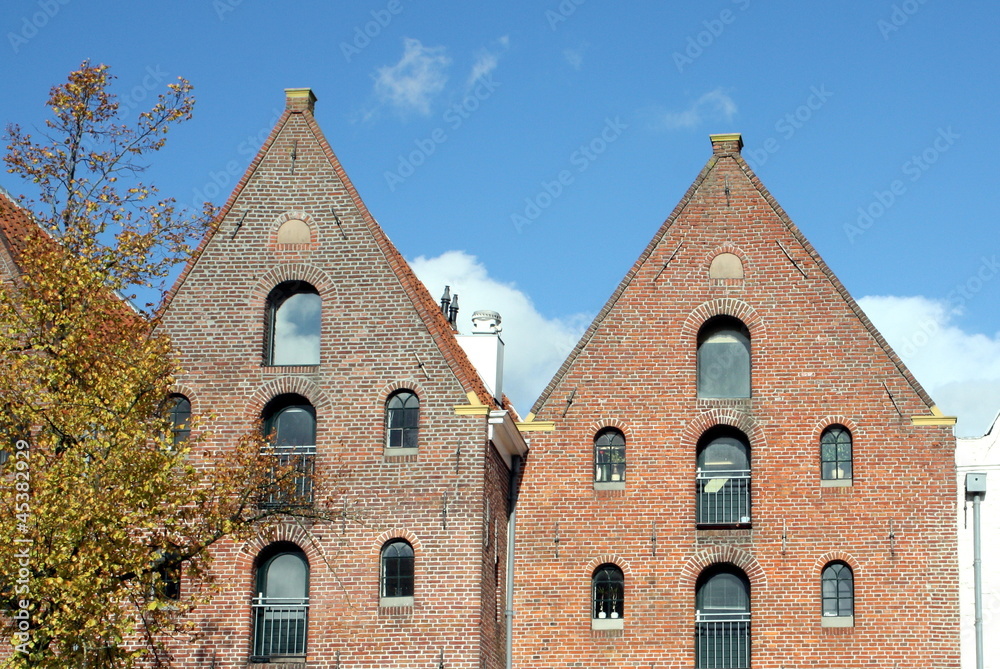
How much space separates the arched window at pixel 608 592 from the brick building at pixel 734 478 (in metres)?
0.04

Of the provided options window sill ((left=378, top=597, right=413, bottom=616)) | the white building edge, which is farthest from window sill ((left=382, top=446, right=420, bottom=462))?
the white building edge

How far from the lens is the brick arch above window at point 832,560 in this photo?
31.8 m

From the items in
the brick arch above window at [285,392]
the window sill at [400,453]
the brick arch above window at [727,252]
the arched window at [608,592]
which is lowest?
the arched window at [608,592]

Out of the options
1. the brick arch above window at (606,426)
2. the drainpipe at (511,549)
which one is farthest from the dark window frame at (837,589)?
the drainpipe at (511,549)

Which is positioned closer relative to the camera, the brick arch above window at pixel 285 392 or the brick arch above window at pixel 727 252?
the brick arch above window at pixel 285 392

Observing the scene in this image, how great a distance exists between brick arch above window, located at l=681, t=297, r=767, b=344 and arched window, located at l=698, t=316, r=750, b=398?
0.24 m

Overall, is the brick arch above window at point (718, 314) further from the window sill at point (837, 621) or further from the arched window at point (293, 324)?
the arched window at point (293, 324)

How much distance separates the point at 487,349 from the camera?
1452 inches

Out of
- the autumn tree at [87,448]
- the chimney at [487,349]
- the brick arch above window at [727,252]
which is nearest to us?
the autumn tree at [87,448]

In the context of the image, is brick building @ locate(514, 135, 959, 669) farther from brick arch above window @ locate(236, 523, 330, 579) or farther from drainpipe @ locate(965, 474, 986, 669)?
brick arch above window @ locate(236, 523, 330, 579)

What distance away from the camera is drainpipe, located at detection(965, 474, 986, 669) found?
31016mm

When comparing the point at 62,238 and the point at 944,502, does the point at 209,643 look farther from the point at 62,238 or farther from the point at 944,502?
the point at 944,502

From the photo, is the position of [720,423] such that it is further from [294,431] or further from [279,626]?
[279,626]

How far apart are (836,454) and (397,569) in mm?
9197
